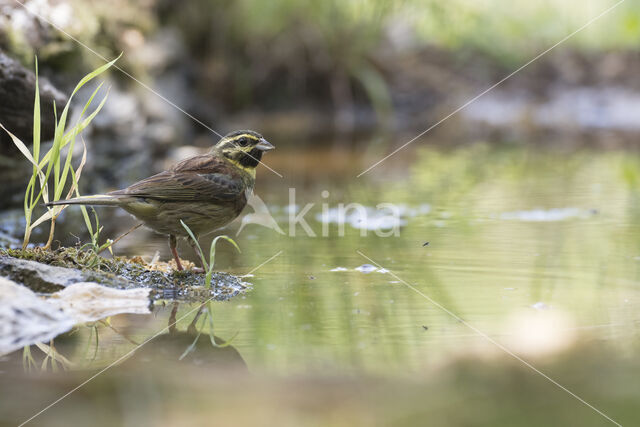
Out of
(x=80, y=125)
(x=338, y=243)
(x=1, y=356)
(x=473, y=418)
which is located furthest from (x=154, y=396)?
(x=338, y=243)

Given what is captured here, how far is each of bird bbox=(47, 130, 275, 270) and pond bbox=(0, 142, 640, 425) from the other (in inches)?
17.7

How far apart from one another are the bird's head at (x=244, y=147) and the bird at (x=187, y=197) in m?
Result: 0.07

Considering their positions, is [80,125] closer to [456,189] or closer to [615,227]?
[615,227]

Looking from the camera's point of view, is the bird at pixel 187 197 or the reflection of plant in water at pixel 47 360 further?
the bird at pixel 187 197

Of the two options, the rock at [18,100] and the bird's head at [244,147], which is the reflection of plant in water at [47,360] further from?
the rock at [18,100]

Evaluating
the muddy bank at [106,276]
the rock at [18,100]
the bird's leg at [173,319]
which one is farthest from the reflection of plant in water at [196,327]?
the rock at [18,100]

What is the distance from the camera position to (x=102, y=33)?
31.7 ft

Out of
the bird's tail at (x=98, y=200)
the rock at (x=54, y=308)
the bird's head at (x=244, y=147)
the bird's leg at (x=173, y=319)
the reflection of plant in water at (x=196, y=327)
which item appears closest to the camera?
the reflection of plant in water at (x=196, y=327)

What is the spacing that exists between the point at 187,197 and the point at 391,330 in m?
1.64

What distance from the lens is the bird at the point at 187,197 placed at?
4707mm

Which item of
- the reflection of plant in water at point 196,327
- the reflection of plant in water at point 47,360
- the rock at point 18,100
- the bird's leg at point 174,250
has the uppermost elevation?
the rock at point 18,100

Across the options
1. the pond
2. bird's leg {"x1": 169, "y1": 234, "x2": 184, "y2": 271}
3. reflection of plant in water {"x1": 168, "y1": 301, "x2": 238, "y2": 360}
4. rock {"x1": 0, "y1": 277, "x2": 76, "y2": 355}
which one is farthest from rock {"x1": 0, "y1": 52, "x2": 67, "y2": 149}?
reflection of plant in water {"x1": 168, "y1": 301, "x2": 238, "y2": 360}

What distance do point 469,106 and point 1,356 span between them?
51.5ft

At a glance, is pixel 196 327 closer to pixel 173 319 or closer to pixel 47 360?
pixel 173 319
